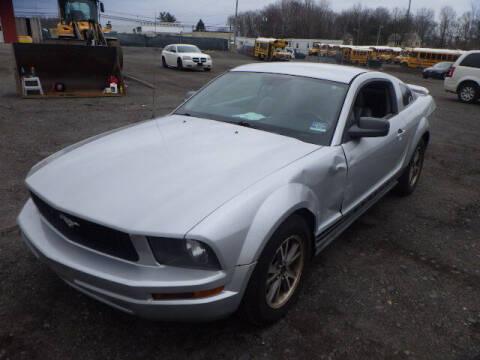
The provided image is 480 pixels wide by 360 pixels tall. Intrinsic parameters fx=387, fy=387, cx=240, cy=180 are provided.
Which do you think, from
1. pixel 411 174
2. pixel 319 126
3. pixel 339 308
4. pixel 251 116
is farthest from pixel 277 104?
pixel 411 174

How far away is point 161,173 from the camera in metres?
2.35

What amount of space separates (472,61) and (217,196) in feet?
50.7

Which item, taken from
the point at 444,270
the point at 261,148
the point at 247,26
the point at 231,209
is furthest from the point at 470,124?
the point at 247,26

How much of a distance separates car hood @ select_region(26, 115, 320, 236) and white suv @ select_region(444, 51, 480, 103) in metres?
14.3

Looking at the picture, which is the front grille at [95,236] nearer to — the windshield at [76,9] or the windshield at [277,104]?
the windshield at [277,104]

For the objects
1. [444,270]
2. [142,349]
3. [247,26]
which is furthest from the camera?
[247,26]

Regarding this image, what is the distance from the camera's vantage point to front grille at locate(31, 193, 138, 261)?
1984mm

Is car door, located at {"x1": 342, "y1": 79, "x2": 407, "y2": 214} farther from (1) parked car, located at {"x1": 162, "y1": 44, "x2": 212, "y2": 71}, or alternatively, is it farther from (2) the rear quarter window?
(1) parked car, located at {"x1": 162, "y1": 44, "x2": 212, "y2": 71}

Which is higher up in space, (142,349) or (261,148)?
(261,148)

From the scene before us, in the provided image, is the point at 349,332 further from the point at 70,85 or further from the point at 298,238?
the point at 70,85

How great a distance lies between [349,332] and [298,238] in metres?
0.69

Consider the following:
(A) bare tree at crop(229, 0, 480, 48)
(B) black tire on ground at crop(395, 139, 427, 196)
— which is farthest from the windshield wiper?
(A) bare tree at crop(229, 0, 480, 48)

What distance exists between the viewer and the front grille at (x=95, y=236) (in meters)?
1.98

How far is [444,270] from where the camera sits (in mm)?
3309
